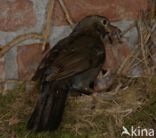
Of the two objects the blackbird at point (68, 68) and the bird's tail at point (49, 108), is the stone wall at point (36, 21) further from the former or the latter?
the bird's tail at point (49, 108)

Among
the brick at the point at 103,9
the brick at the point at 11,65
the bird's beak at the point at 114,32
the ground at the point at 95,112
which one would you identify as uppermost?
the brick at the point at 103,9

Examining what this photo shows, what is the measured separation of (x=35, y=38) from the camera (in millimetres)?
3697

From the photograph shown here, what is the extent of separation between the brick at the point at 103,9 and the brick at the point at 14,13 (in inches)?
6.2

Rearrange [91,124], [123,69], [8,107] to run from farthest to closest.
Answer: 1. [123,69]
2. [8,107]
3. [91,124]

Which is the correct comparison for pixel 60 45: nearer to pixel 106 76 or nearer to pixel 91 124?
pixel 106 76

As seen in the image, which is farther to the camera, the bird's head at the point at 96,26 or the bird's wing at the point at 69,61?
the bird's head at the point at 96,26

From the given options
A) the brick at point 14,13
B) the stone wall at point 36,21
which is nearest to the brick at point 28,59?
the stone wall at point 36,21

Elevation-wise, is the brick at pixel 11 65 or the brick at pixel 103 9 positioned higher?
the brick at pixel 103 9

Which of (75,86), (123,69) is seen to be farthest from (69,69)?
(123,69)

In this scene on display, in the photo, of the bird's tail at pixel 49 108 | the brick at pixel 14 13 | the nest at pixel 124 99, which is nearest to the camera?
the bird's tail at pixel 49 108

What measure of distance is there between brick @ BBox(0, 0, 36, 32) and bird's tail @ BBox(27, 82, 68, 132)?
49cm

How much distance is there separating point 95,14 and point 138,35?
270mm

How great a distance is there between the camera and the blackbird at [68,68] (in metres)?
3.21

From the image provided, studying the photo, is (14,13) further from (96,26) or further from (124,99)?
(124,99)
